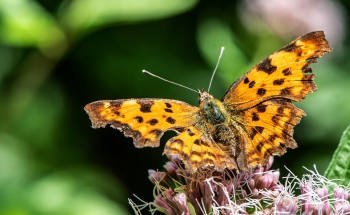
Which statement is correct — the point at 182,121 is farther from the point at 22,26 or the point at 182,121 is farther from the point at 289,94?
the point at 22,26

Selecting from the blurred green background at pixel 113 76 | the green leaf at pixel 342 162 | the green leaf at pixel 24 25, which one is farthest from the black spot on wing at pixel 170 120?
the green leaf at pixel 24 25

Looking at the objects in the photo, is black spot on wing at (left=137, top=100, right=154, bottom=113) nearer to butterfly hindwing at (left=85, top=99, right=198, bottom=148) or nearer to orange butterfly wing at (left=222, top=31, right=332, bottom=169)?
butterfly hindwing at (left=85, top=99, right=198, bottom=148)

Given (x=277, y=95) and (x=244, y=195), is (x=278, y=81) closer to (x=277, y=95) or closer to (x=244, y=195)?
(x=277, y=95)

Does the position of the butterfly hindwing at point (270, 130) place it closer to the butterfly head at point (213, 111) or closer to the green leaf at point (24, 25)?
the butterfly head at point (213, 111)

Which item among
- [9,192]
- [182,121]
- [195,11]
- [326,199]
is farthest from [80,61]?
[326,199]

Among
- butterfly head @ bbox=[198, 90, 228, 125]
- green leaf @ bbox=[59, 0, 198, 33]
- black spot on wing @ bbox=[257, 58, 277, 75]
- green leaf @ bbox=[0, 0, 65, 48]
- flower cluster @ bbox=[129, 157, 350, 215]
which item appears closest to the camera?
flower cluster @ bbox=[129, 157, 350, 215]

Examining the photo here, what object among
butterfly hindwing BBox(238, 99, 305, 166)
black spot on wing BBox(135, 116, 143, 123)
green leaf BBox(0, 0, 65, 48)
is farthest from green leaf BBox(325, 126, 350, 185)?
green leaf BBox(0, 0, 65, 48)
